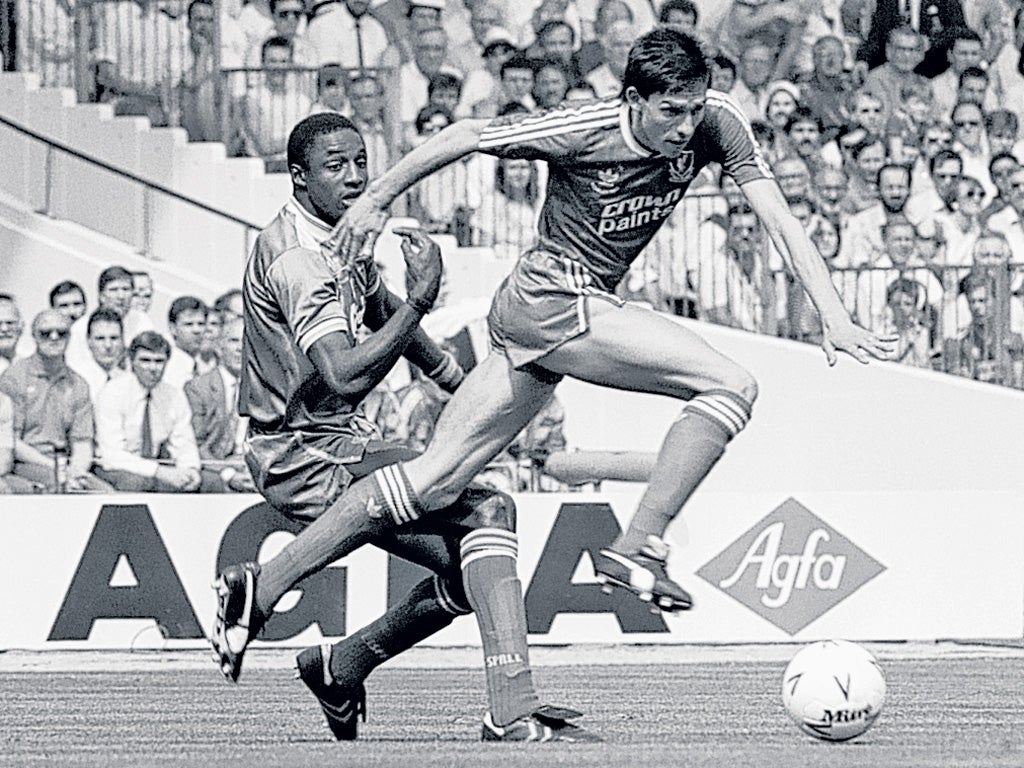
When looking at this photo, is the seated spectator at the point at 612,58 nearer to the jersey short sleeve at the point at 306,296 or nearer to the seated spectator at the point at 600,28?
the seated spectator at the point at 600,28

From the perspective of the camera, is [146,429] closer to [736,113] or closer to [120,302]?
[120,302]

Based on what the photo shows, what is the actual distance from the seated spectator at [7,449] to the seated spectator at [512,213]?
4.91m

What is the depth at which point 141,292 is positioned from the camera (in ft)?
50.1

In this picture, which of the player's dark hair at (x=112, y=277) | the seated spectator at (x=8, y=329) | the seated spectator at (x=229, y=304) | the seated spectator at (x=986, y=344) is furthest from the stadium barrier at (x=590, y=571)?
the seated spectator at (x=986, y=344)

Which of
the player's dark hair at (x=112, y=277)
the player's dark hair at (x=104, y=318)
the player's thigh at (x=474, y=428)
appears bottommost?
the player's dark hair at (x=104, y=318)

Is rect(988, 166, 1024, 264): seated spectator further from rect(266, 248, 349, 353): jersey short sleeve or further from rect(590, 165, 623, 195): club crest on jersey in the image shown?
rect(266, 248, 349, 353): jersey short sleeve

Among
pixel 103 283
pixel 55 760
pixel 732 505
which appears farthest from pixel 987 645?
pixel 55 760

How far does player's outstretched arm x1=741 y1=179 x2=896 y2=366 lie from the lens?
6.71 metres

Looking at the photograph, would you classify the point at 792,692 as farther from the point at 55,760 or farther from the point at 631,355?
the point at 55,760

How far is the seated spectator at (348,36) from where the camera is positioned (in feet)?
58.4

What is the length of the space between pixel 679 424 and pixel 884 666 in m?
5.50

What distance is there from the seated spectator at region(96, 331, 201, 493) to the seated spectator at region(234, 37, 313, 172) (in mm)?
3751

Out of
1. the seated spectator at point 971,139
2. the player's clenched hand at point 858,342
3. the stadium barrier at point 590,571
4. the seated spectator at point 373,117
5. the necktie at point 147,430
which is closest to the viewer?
the player's clenched hand at point 858,342

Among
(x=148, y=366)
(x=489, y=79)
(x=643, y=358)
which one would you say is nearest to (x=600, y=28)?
(x=489, y=79)
